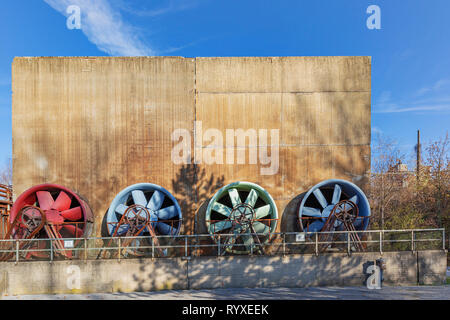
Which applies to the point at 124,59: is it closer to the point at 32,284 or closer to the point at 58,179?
the point at 58,179

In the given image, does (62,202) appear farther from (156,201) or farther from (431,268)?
(431,268)

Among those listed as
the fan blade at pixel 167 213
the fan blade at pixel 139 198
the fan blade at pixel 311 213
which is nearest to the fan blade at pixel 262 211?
the fan blade at pixel 311 213

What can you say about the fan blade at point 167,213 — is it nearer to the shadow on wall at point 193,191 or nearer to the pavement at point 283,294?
the shadow on wall at point 193,191

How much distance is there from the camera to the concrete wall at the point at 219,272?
8656mm

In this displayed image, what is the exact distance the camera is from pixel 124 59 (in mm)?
11703

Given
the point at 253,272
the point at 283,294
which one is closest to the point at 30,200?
the point at 253,272

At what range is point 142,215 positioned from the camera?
10.5m

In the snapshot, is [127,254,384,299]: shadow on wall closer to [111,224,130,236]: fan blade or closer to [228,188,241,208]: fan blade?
[111,224,130,236]: fan blade

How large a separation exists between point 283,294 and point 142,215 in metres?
5.72

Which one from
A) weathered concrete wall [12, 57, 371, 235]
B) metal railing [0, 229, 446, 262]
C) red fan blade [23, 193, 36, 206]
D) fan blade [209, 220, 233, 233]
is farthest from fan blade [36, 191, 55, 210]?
fan blade [209, 220, 233, 233]

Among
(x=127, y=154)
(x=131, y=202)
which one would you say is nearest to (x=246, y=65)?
(x=127, y=154)

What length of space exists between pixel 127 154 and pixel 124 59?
13.3 feet

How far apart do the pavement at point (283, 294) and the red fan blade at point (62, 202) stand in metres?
3.14

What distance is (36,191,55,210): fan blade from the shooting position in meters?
10.4
